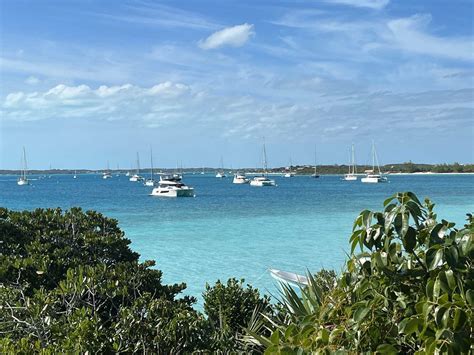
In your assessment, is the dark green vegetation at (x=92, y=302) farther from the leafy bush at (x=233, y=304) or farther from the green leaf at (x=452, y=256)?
the green leaf at (x=452, y=256)

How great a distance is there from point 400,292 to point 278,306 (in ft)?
10.9

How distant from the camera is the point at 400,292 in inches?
89.0

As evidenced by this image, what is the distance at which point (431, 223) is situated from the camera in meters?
2.42

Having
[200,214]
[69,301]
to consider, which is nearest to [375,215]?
[69,301]

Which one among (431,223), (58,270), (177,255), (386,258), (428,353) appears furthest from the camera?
(177,255)

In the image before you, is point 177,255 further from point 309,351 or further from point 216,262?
point 309,351

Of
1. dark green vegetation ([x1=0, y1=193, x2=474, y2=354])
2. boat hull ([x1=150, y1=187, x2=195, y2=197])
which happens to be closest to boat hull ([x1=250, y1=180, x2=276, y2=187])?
boat hull ([x1=150, y1=187, x2=195, y2=197])

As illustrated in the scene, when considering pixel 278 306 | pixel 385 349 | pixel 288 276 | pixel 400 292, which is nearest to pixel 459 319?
pixel 385 349

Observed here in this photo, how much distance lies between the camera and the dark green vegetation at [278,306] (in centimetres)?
201

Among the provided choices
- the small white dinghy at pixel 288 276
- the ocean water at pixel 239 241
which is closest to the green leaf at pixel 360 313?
the small white dinghy at pixel 288 276

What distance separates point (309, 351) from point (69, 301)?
2.92 metres

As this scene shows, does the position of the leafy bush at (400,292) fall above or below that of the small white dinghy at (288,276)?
above

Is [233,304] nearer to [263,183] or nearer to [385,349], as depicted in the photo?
[385,349]

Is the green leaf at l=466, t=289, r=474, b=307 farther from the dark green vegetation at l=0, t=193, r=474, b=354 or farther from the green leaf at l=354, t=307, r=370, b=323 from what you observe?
the green leaf at l=354, t=307, r=370, b=323
